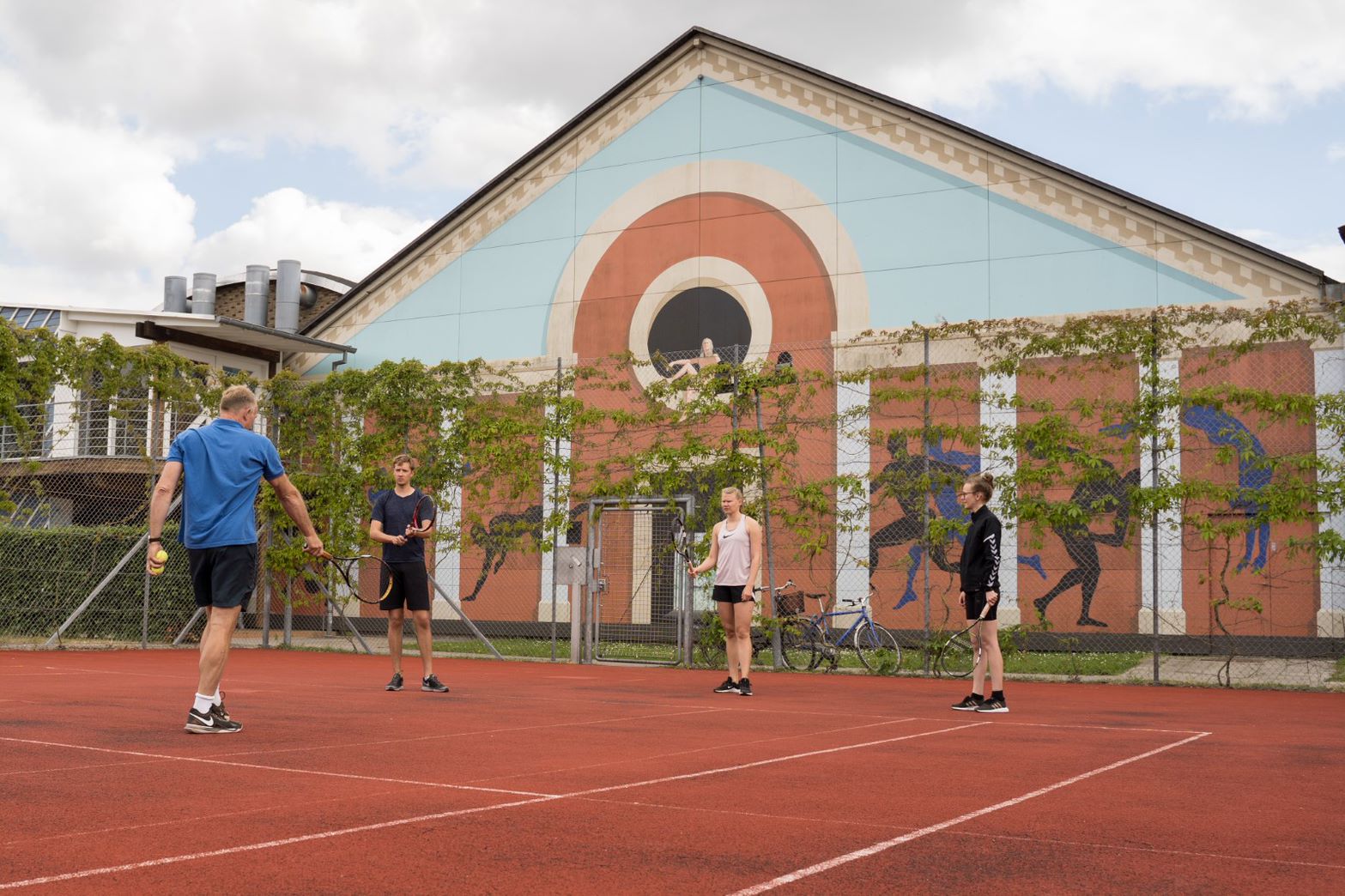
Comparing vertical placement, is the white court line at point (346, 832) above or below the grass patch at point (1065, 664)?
above

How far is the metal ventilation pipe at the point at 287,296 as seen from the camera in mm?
29188

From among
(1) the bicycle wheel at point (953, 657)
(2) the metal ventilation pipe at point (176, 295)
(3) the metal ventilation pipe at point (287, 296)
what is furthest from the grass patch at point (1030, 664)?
(2) the metal ventilation pipe at point (176, 295)

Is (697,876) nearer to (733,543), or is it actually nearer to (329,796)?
(329,796)

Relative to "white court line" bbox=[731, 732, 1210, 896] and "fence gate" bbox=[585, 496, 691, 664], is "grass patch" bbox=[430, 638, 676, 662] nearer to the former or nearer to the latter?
"fence gate" bbox=[585, 496, 691, 664]

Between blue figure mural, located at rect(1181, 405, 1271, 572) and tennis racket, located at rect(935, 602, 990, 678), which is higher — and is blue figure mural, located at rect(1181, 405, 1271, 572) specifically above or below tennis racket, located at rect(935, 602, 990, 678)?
above

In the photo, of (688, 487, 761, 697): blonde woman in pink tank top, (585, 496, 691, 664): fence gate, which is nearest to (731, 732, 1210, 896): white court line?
(688, 487, 761, 697): blonde woman in pink tank top

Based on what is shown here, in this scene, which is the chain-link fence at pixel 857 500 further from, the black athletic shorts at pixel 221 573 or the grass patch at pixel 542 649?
the black athletic shorts at pixel 221 573

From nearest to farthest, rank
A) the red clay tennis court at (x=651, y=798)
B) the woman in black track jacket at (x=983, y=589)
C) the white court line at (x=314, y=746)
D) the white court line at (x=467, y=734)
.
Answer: the red clay tennis court at (x=651, y=798) < the white court line at (x=314, y=746) < the white court line at (x=467, y=734) < the woman in black track jacket at (x=983, y=589)

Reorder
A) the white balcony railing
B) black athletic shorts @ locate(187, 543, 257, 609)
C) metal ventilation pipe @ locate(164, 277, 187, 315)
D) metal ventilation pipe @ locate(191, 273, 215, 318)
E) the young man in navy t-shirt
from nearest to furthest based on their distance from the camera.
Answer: black athletic shorts @ locate(187, 543, 257, 609) < the young man in navy t-shirt < the white balcony railing < metal ventilation pipe @ locate(191, 273, 215, 318) < metal ventilation pipe @ locate(164, 277, 187, 315)

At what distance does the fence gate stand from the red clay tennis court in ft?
18.3

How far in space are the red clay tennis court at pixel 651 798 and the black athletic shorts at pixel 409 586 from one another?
3.20ft

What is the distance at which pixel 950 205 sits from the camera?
20594 mm

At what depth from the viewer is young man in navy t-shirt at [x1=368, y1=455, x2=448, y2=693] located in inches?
415

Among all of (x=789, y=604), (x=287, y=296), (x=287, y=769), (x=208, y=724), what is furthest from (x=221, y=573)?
(x=287, y=296)
